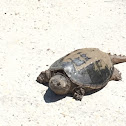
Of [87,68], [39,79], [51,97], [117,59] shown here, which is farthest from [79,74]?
[117,59]

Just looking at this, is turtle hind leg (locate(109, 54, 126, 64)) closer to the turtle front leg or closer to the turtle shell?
the turtle shell

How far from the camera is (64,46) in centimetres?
721

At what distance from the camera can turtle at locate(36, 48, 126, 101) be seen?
527 centimetres

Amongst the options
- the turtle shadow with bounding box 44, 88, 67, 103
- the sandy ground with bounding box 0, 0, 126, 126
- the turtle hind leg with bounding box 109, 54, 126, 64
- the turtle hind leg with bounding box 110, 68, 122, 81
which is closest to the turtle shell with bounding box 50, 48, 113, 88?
the turtle hind leg with bounding box 110, 68, 122, 81

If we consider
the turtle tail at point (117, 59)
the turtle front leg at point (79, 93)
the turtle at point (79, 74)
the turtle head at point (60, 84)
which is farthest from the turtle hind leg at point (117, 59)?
the turtle head at point (60, 84)

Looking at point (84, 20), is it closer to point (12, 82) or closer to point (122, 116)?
point (12, 82)

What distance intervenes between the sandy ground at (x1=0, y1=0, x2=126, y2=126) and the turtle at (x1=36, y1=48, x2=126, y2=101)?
0.20 meters

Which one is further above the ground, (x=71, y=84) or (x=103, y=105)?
(x=71, y=84)

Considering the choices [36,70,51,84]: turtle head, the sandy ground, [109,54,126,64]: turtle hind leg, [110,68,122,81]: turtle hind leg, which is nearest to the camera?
the sandy ground

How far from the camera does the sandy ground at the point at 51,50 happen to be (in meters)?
5.09

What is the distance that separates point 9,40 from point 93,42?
209cm

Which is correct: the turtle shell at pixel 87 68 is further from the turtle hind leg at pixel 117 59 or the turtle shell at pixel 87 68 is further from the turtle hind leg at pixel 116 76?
the turtle hind leg at pixel 117 59

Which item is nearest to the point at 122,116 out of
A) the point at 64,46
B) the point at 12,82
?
the point at 12,82

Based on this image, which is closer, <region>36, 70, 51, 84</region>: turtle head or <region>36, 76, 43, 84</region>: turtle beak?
<region>36, 70, 51, 84</region>: turtle head
